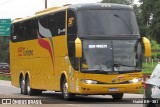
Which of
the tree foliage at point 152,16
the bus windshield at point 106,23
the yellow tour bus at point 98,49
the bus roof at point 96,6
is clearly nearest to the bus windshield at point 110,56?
the yellow tour bus at point 98,49

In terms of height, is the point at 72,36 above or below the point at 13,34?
below

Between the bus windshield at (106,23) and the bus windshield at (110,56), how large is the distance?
404 millimetres

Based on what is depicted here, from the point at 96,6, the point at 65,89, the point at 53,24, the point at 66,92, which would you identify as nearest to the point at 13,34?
the point at 53,24

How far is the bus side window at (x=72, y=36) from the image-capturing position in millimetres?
21875

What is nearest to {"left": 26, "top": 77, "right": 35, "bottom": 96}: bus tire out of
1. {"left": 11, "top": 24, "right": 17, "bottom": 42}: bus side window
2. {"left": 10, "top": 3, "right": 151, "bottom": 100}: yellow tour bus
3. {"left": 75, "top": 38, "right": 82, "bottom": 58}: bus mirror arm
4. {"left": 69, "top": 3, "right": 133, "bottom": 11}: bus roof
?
{"left": 11, "top": 24, "right": 17, "bottom": 42}: bus side window

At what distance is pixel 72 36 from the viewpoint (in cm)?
2208

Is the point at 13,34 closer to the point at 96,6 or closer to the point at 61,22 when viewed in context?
the point at 61,22

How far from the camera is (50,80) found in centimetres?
2545

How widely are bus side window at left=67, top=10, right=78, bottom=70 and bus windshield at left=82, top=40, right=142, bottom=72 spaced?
607 millimetres

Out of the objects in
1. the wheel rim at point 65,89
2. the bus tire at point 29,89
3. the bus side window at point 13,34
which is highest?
the bus side window at point 13,34

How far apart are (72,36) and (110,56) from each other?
1732 millimetres

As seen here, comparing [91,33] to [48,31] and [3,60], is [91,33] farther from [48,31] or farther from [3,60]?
[3,60]

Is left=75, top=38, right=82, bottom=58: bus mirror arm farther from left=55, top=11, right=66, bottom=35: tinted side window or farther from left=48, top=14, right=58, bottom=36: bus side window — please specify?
left=48, top=14, right=58, bottom=36: bus side window

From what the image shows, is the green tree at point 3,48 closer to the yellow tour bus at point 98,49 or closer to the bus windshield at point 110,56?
the yellow tour bus at point 98,49
